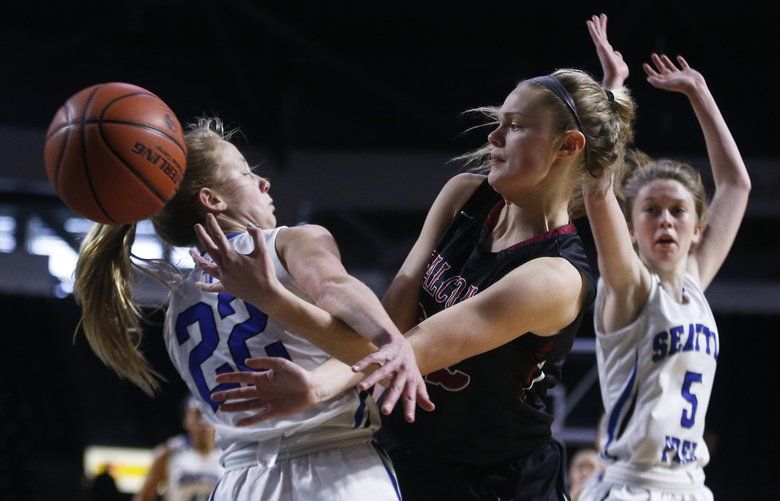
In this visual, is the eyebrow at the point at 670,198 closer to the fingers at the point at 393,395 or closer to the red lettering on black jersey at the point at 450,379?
the red lettering on black jersey at the point at 450,379

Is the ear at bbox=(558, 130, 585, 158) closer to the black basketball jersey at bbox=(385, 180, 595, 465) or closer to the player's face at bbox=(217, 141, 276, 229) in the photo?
the black basketball jersey at bbox=(385, 180, 595, 465)

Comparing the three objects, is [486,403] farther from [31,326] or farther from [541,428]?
[31,326]

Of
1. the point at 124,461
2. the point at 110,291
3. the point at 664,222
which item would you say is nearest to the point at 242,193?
the point at 110,291

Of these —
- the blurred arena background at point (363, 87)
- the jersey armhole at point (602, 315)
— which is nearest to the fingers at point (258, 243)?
the jersey armhole at point (602, 315)

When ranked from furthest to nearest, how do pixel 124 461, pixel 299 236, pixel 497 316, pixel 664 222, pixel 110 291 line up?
1. pixel 124 461
2. pixel 664 222
3. pixel 110 291
4. pixel 299 236
5. pixel 497 316

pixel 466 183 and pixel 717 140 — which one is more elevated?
pixel 717 140

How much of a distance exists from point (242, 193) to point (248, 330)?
17.3 inches

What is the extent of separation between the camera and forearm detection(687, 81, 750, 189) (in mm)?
3396

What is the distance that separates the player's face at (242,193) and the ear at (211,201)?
0.01 meters

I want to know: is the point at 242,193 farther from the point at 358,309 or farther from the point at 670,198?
the point at 670,198

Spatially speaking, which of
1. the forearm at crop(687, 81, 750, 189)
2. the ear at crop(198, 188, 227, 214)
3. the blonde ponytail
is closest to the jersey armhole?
the forearm at crop(687, 81, 750, 189)

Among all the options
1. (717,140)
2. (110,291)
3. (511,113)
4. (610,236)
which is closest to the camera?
(511,113)

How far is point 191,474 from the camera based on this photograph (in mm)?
6871

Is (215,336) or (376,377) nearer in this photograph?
(376,377)
